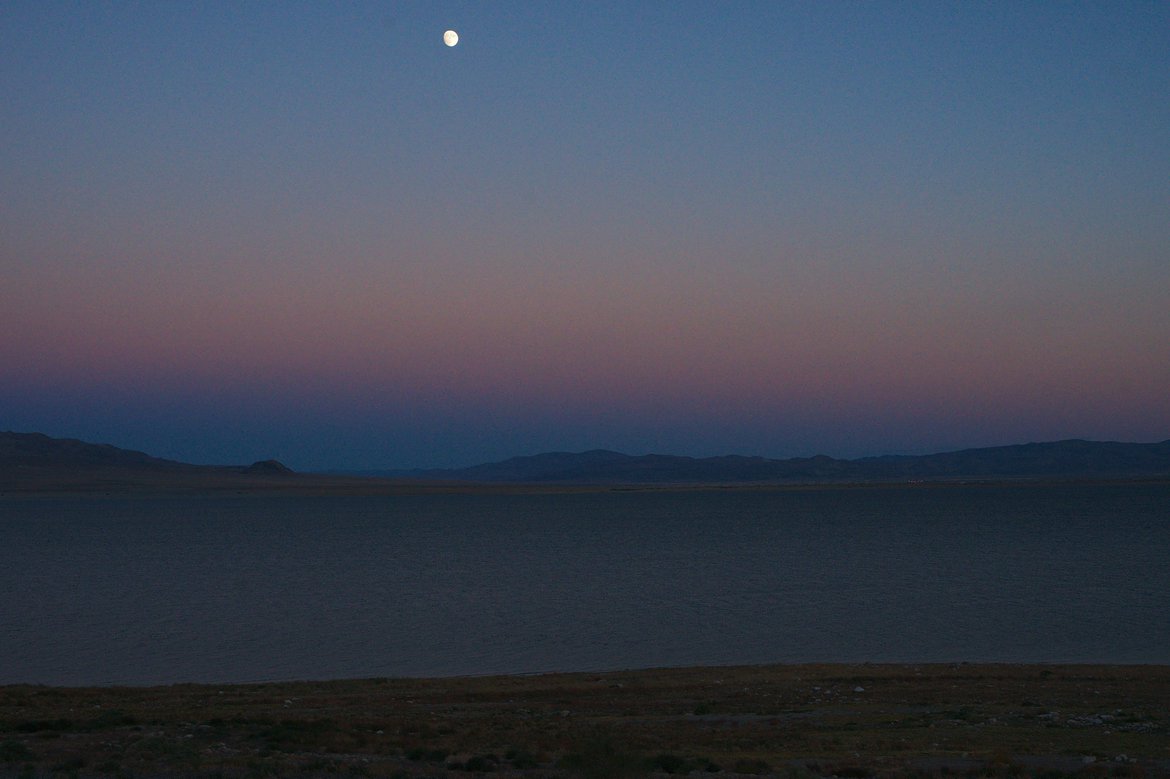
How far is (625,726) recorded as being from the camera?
45.9ft

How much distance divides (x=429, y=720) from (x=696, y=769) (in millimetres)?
5030

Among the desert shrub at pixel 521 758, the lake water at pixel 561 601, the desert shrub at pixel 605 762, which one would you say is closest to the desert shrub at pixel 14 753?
the desert shrub at pixel 521 758

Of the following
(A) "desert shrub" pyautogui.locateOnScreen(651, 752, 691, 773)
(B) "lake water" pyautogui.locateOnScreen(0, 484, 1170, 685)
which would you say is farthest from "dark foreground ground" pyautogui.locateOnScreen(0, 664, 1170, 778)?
(B) "lake water" pyautogui.locateOnScreen(0, 484, 1170, 685)

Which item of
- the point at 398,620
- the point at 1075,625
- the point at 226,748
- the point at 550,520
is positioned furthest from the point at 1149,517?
the point at 226,748

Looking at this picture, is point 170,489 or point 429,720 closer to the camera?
point 429,720

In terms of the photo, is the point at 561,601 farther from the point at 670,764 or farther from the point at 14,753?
the point at 14,753

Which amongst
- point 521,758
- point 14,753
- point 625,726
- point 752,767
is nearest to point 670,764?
point 752,767

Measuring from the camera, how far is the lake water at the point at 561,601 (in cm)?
2417

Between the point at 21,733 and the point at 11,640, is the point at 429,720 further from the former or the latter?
the point at 11,640

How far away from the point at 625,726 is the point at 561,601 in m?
20.4

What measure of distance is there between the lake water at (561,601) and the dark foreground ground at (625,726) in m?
4.21

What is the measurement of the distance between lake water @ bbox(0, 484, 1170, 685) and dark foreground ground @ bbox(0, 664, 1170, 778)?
13.8 feet

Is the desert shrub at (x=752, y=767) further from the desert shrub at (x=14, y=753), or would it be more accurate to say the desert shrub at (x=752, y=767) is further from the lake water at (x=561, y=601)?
the lake water at (x=561, y=601)

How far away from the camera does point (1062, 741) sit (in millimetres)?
12648
